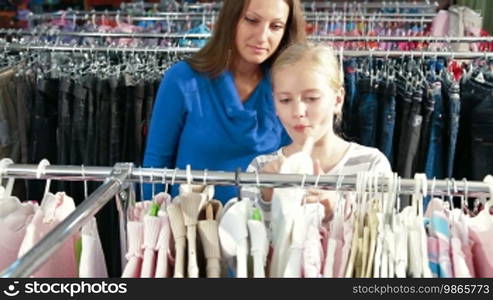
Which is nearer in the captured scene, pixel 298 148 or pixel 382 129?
Result: pixel 298 148

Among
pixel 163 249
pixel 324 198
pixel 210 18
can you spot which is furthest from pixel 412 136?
pixel 210 18

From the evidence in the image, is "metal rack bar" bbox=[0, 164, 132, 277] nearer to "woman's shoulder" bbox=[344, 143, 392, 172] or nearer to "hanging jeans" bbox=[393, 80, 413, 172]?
"woman's shoulder" bbox=[344, 143, 392, 172]

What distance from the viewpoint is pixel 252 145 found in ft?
4.88

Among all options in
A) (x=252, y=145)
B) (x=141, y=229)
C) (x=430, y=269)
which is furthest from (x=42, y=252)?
(x=252, y=145)

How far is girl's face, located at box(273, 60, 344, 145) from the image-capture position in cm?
104

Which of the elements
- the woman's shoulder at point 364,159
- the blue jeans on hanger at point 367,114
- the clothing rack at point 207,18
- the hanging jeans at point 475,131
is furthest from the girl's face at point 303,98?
the clothing rack at point 207,18

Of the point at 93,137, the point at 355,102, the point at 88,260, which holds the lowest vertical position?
the point at 88,260

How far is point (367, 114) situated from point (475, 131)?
321 mm

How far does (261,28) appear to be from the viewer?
53.7 inches

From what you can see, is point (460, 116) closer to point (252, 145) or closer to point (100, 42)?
point (252, 145)

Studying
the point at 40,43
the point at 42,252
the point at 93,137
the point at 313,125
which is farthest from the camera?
the point at 40,43

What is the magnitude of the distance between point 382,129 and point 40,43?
4.03ft

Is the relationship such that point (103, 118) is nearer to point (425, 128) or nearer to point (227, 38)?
point (227, 38)

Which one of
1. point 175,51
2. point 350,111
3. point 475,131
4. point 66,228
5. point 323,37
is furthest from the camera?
point 323,37
